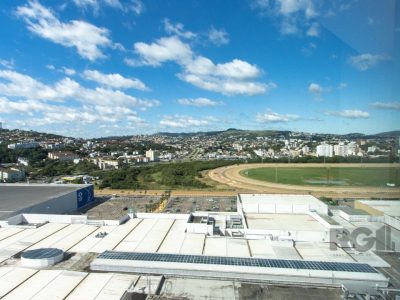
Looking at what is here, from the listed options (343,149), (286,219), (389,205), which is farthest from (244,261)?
(286,219)

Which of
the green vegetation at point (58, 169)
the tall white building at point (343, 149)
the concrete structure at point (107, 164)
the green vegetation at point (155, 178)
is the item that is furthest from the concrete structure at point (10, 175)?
the tall white building at point (343, 149)

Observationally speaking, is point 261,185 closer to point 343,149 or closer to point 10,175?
point 343,149

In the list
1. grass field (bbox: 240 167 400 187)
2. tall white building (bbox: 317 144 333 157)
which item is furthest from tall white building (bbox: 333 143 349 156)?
tall white building (bbox: 317 144 333 157)

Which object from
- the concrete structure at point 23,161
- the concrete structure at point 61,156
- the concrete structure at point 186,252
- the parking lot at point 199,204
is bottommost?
the parking lot at point 199,204

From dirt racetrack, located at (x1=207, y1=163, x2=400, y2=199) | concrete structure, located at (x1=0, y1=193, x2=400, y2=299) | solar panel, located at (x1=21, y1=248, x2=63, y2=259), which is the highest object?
solar panel, located at (x1=21, y1=248, x2=63, y2=259)

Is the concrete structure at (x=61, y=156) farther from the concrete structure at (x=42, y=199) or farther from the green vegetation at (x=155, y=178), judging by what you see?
the concrete structure at (x=42, y=199)

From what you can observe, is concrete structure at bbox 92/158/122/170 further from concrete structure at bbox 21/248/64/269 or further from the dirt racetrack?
concrete structure at bbox 21/248/64/269
